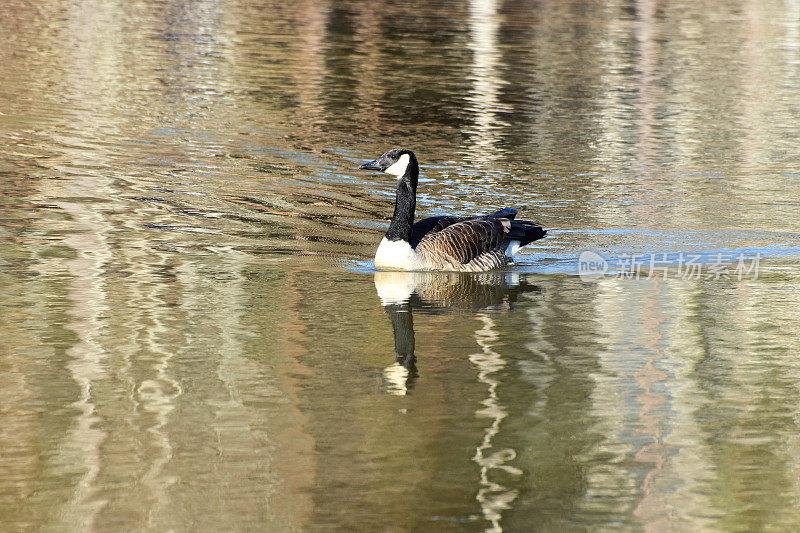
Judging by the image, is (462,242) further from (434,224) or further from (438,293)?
(438,293)

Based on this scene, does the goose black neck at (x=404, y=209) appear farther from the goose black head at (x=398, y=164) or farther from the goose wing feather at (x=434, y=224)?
the goose wing feather at (x=434, y=224)

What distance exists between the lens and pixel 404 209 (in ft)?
45.1

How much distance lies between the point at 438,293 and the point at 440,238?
35.0 inches

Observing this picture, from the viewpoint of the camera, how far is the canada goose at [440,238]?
530 inches

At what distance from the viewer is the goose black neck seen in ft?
44.3

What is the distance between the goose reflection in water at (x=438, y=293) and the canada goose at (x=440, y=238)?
0.13 m

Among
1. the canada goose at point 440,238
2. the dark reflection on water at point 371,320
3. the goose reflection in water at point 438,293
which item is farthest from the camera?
the canada goose at point 440,238

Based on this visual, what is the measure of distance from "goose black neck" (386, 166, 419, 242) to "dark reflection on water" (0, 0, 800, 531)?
0.52 m

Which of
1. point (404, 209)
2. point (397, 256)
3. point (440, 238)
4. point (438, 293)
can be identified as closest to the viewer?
point (438, 293)

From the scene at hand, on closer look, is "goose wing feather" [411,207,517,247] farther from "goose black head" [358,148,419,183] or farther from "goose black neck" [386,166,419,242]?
"goose black head" [358,148,419,183]

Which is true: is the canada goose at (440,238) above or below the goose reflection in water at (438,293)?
above
